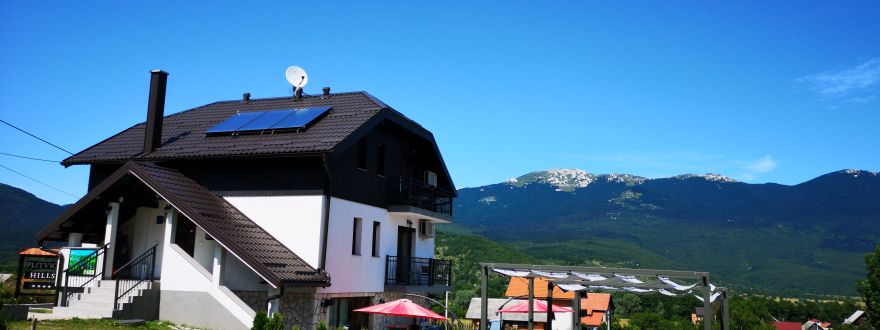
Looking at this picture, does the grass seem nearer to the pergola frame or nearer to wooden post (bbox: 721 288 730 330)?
the pergola frame

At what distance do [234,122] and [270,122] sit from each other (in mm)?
1454

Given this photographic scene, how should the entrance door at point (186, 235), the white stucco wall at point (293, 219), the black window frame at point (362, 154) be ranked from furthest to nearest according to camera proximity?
1. the black window frame at point (362, 154)
2. the entrance door at point (186, 235)
3. the white stucco wall at point (293, 219)

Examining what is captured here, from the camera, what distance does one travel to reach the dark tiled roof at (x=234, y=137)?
2006 centimetres

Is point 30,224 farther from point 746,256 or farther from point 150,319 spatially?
point 746,256

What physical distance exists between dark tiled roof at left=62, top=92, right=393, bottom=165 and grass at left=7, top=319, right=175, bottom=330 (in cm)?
481

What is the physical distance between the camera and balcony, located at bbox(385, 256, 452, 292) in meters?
23.8

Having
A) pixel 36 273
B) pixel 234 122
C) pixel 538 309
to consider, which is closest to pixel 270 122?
pixel 234 122

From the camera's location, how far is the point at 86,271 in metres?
20.5

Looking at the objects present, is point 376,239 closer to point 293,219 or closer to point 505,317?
point 293,219

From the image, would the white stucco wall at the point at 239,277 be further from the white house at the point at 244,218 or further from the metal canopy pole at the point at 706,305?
the metal canopy pole at the point at 706,305

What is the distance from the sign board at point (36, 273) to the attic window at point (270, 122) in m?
5.74

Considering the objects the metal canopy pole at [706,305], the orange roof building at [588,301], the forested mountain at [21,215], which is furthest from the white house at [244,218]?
the forested mountain at [21,215]

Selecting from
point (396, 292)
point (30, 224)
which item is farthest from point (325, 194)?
point (30, 224)

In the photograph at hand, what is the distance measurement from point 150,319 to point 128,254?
3.22 metres
